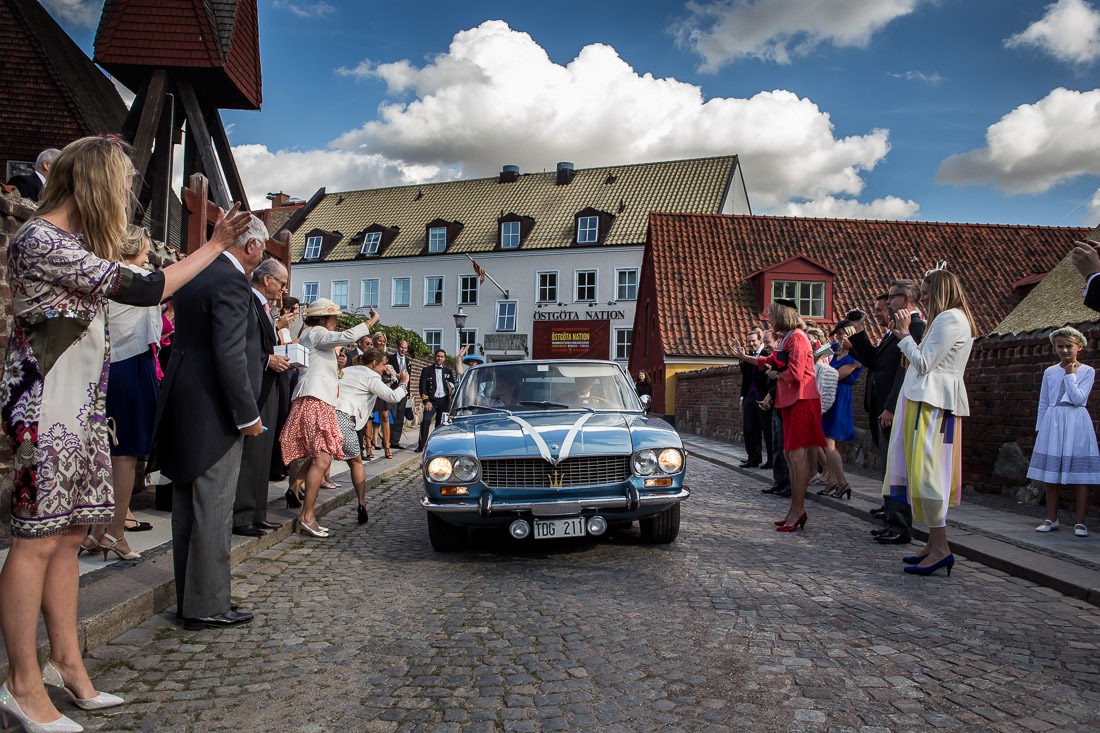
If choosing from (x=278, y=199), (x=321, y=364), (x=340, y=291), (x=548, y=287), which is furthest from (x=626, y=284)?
(x=321, y=364)

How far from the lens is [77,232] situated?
2.96 meters

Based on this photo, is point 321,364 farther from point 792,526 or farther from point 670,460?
point 792,526

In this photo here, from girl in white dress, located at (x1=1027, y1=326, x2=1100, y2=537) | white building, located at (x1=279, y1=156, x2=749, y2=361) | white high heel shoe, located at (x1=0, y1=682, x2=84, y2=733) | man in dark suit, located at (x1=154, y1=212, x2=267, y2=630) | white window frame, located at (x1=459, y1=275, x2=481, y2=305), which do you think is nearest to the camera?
white high heel shoe, located at (x1=0, y1=682, x2=84, y2=733)

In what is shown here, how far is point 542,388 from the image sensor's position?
6.89 metres

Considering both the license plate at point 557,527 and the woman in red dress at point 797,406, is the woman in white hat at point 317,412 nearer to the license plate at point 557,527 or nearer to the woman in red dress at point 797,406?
the license plate at point 557,527

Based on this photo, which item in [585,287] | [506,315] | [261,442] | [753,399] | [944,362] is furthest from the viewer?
[506,315]

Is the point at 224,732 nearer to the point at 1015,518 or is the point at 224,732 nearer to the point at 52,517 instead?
the point at 52,517

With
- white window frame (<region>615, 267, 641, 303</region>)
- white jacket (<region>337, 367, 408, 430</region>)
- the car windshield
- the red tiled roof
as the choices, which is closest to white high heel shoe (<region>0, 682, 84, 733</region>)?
the car windshield

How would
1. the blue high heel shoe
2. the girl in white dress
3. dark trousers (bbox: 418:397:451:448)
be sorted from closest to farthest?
the blue high heel shoe, the girl in white dress, dark trousers (bbox: 418:397:451:448)

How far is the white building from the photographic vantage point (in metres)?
43.7

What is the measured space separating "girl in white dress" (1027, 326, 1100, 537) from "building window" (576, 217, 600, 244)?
126 ft

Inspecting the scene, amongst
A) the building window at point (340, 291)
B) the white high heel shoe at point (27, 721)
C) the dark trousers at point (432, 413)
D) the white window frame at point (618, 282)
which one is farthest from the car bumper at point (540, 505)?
the building window at point (340, 291)

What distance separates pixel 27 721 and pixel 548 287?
43126mm

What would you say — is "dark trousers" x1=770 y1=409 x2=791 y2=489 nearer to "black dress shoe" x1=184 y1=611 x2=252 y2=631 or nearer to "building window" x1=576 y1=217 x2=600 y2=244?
"black dress shoe" x1=184 y1=611 x2=252 y2=631
